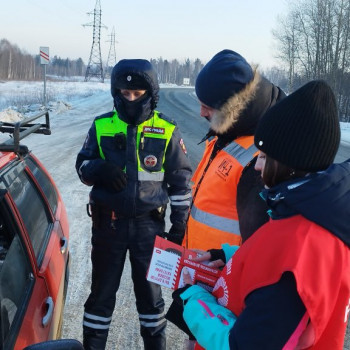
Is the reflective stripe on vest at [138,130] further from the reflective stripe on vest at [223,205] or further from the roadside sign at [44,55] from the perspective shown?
the roadside sign at [44,55]

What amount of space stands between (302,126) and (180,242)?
1.72 metres

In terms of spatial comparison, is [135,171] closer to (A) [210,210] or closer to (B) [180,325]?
(A) [210,210]

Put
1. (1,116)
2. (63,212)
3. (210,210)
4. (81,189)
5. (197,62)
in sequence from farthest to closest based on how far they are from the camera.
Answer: (197,62) < (1,116) < (81,189) < (63,212) < (210,210)

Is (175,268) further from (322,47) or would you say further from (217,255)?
(322,47)

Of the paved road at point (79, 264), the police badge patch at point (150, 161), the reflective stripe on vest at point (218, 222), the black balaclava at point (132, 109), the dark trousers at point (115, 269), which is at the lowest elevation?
the paved road at point (79, 264)

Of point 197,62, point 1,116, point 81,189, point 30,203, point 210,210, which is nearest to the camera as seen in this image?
point 210,210

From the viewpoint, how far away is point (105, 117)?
9.16ft

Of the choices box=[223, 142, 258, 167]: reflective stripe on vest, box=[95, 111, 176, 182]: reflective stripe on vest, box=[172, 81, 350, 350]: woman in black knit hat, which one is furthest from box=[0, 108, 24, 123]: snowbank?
box=[172, 81, 350, 350]: woman in black knit hat

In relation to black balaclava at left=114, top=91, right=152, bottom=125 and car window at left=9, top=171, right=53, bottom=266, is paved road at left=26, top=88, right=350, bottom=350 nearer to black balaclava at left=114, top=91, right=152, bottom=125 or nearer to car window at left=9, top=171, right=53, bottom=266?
car window at left=9, top=171, right=53, bottom=266

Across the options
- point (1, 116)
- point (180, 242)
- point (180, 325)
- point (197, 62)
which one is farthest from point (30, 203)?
point (197, 62)

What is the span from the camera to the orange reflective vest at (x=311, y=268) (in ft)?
3.61

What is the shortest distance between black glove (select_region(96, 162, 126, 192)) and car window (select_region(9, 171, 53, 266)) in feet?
1.40

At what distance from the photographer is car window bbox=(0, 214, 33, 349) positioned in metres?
1.69

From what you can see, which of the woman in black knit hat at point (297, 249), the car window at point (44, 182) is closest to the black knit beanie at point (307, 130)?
the woman in black knit hat at point (297, 249)
